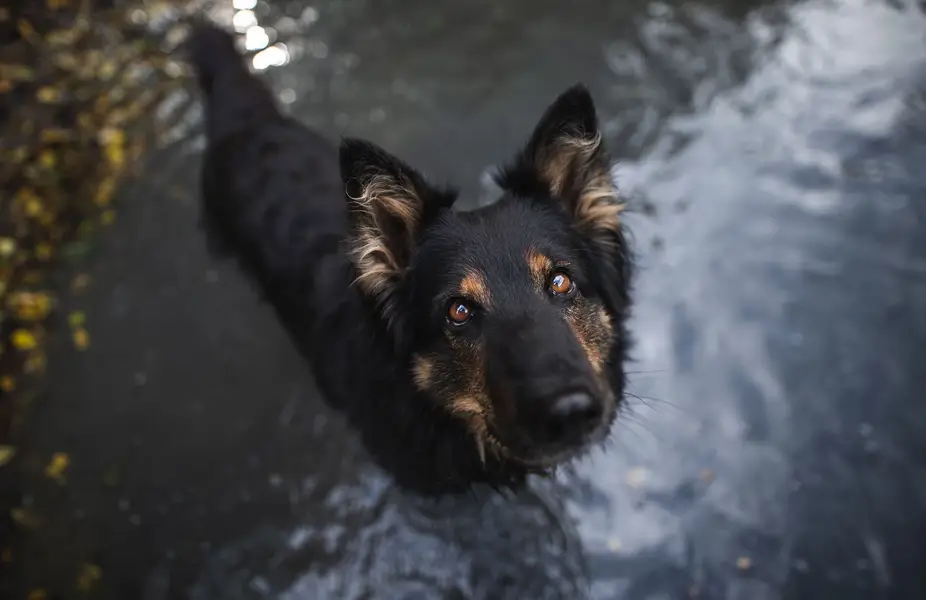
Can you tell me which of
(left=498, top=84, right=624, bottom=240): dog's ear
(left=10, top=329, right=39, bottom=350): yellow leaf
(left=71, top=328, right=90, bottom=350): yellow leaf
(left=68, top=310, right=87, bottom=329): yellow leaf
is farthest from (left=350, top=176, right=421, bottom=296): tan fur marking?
(left=10, top=329, right=39, bottom=350): yellow leaf

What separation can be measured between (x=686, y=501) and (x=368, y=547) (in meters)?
1.94

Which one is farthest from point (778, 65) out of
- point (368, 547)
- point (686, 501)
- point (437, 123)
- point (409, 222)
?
point (368, 547)

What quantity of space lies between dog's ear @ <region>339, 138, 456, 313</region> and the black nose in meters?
0.92

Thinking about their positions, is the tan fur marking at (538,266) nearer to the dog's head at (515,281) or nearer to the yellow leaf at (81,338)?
the dog's head at (515,281)

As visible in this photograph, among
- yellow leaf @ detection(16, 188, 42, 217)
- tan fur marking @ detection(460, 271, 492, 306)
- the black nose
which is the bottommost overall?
yellow leaf @ detection(16, 188, 42, 217)

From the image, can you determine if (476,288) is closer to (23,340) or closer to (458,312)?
(458,312)

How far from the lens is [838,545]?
3.56m

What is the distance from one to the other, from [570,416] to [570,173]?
1.17 metres

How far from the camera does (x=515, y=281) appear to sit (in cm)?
251

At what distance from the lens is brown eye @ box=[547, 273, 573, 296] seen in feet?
8.48

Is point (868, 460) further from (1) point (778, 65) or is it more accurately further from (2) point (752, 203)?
(1) point (778, 65)

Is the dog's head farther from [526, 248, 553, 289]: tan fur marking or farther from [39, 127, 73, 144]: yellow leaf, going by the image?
[39, 127, 73, 144]: yellow leaf

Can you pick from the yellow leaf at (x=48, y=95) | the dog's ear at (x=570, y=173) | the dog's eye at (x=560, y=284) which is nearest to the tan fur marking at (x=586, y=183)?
the dog's ear at (x=570, y=173)

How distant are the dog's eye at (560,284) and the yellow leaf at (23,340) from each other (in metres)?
4.19
